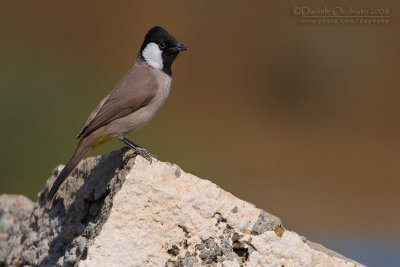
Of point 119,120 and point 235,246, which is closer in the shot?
point 235,246

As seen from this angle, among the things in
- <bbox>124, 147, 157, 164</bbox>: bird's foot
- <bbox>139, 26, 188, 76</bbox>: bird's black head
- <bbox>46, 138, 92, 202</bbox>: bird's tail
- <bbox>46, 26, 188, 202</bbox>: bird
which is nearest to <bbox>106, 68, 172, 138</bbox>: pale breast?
<bbox>46, 26, 188, 202</bbox>: bird

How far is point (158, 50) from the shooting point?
4.74m

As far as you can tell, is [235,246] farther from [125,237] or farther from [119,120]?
[119,120]

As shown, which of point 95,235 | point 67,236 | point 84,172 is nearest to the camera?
point 95,235

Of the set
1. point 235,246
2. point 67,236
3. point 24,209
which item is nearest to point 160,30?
point 24,209

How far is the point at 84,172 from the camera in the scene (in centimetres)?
349

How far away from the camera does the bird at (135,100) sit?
157 inches

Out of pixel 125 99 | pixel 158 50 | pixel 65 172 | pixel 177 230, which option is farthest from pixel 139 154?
pixel 158 50

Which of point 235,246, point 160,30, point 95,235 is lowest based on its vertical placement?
point 95,235

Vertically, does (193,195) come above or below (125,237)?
above

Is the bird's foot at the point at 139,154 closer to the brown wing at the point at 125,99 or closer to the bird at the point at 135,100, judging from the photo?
the bird at the point at 135,100

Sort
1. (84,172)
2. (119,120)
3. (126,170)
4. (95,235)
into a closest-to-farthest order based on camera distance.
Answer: (95,235)
(126,170)
(84,172)
(119,120)

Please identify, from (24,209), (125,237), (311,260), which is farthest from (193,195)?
(24,209)

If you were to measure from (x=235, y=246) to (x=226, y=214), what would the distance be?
14cm
